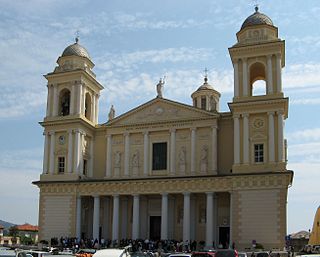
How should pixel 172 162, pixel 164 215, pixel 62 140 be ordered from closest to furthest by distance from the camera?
pixel 164 215 < pixel 172 162 < pixel 62 140

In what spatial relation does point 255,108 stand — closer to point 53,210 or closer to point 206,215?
point 206,215

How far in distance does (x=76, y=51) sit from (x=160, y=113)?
10.5m

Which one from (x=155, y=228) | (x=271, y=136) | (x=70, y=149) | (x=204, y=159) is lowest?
(x=155, y=228)

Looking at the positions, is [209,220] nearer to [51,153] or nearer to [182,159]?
[182,159]

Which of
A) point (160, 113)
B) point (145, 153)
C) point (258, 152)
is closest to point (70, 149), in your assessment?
point (145, 153)

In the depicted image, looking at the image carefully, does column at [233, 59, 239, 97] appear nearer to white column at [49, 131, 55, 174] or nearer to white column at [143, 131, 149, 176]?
white column at [143, 131, 149, 176]

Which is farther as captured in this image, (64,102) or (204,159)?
(64,102)

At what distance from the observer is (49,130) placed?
48.9m

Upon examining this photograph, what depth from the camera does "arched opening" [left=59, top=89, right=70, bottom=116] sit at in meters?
50.1

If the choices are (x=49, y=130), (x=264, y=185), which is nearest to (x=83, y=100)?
(x=49, y=130)

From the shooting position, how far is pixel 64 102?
166 ft

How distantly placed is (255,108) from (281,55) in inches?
209

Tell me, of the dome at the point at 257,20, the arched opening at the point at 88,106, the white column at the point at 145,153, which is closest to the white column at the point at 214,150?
the white column at the point at 145,153

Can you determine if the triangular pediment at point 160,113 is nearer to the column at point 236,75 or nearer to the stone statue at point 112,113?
the stone statue at point 112,113
